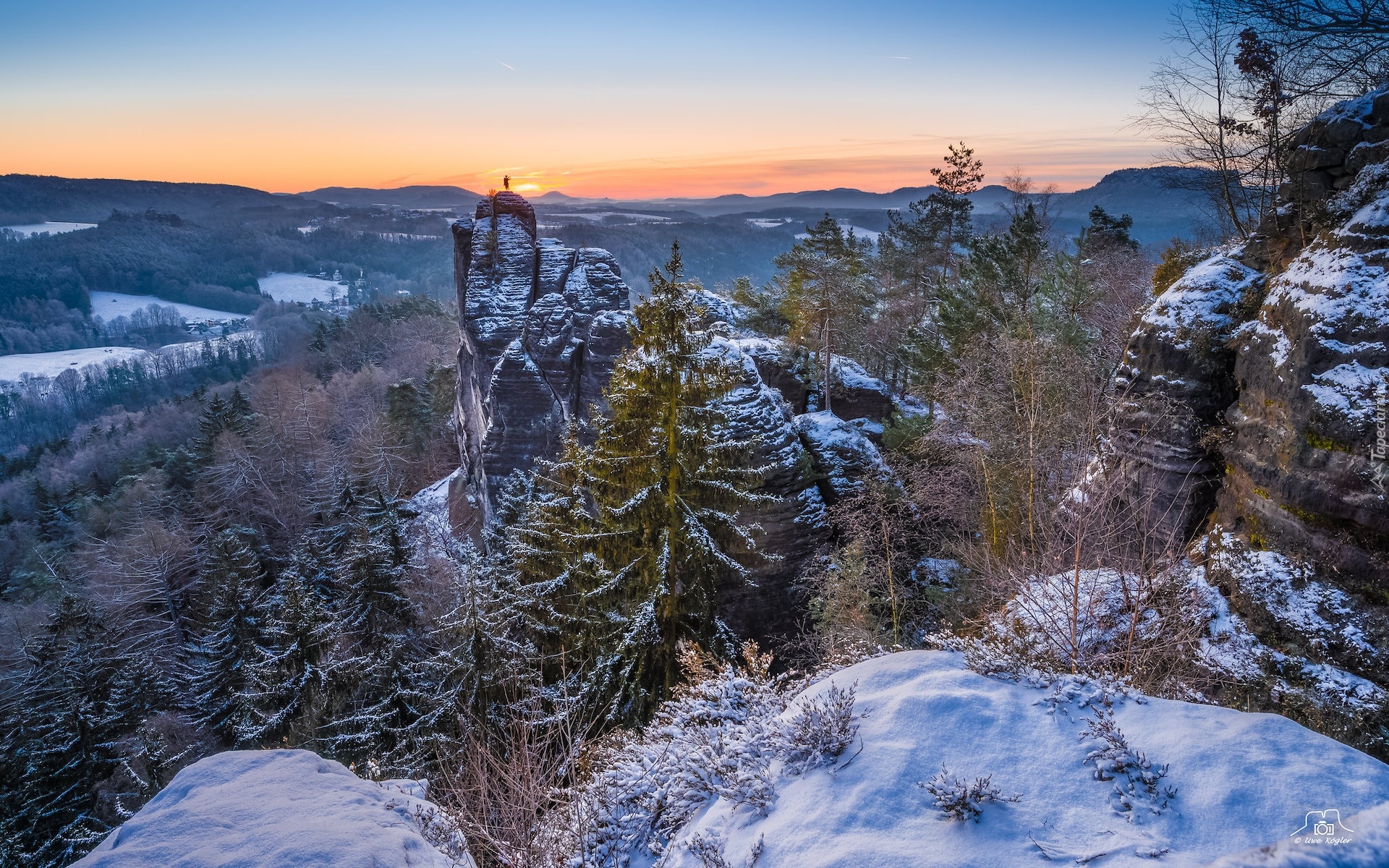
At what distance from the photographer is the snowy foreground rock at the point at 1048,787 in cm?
406

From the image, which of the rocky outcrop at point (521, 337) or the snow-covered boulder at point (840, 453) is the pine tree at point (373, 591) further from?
the snow-covered boulder at point (840, 453)

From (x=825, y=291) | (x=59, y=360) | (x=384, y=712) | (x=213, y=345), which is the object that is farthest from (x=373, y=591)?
(x=59, y=360)

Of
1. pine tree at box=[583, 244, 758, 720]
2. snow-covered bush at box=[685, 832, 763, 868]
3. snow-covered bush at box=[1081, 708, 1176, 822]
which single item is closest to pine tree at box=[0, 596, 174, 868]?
pine tree at box=[583, 244, 758, 720]

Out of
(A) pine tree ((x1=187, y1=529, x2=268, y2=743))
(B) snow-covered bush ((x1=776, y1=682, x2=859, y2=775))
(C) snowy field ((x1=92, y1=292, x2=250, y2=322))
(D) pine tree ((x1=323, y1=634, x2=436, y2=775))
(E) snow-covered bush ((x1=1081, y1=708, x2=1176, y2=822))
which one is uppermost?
(C) snowy field ((x1=92, y1=292, x2=250, y2=322))

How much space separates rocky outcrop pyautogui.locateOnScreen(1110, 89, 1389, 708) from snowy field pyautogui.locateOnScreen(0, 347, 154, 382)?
139 m

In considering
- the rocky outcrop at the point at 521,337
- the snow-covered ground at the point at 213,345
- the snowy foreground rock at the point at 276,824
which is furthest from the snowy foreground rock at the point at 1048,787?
the snow-covered ground at the point at 213,345

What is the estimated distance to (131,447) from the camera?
2189 inches

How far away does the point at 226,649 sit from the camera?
22641 mm

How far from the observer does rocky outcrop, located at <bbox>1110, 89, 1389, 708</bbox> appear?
7211mm

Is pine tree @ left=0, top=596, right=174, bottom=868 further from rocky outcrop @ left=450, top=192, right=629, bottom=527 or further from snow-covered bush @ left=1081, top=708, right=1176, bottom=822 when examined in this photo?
snow-covered bush @ left=1081, top=708, right=1176, bottom=822

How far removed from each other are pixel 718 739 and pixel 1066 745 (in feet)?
9.81

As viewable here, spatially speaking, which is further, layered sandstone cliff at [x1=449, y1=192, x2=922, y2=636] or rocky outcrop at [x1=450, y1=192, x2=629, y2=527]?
rocky outcrop at [x1=450, y1=192, x2=629, y2=527]

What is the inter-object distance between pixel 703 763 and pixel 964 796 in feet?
8.05

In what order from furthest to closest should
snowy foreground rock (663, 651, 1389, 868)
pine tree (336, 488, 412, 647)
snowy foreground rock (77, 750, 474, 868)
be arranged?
1. pine tree (336, 488, 412, 647)
2. snowy foreground rock (77, 750, 474, 868)
3. snowy foreground rock (663, 651, 1389, 868)
